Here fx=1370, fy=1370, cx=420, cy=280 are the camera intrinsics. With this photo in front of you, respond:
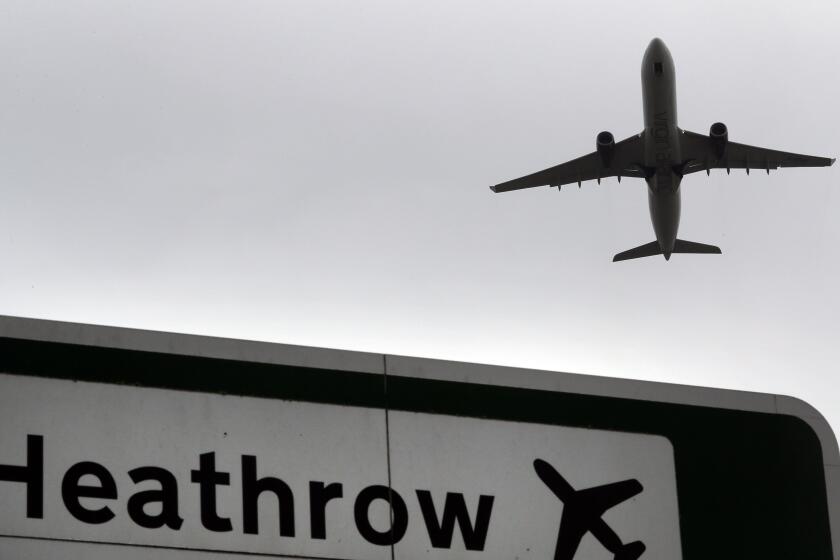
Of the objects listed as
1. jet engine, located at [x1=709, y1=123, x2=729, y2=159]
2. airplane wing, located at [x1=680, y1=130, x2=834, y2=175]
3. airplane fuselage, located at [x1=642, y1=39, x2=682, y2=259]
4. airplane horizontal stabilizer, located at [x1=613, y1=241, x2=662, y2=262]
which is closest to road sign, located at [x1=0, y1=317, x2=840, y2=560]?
airplane fuselage, located at [x1=642, y1=39, x2=682, y2=259]

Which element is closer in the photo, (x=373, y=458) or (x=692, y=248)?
(x=373, y=458)

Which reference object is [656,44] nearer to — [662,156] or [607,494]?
[662,156]

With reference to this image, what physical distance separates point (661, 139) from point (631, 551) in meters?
38.5

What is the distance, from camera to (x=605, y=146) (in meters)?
48.8

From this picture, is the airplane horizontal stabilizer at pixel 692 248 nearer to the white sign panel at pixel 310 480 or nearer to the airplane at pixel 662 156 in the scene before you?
the airplane at pixel 662 156

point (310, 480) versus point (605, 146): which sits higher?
point (605, 146)

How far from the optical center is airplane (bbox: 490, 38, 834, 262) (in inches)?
1821

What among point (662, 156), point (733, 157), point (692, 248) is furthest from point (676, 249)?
point (662, 156)

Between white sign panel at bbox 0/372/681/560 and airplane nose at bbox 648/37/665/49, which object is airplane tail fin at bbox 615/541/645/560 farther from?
airplane nose at bbox 648/37/665/49

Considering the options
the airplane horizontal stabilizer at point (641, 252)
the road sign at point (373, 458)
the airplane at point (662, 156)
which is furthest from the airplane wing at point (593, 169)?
the road sign at point (373, 458)

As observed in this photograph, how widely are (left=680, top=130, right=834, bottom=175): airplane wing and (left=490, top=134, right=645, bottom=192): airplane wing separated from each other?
1.75 metres

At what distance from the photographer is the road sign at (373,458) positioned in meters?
9.26

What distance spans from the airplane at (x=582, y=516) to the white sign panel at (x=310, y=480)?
0.01 meters

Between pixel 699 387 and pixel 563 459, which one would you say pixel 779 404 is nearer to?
pixel 699 387
